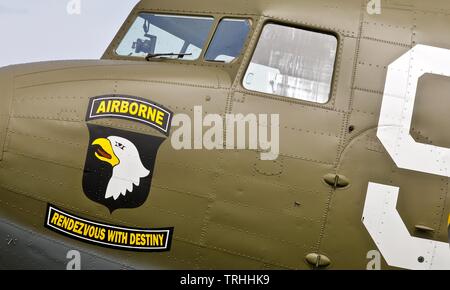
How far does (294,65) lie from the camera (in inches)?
296

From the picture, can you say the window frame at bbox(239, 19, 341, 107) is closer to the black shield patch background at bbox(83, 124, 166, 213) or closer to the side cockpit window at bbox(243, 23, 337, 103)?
the side cockpit window at bbox(243, 23, 337, 103)

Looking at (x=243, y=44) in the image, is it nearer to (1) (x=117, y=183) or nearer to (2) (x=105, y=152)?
(2) (x=105, y=152)

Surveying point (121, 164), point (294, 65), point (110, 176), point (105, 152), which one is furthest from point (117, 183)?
point (294, 65)

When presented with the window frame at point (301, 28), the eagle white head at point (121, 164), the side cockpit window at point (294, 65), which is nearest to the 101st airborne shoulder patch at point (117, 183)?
the eagle white head at point (121, 164)

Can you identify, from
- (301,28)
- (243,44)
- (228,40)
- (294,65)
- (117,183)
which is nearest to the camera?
(117,183)

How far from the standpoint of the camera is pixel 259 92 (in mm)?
7402

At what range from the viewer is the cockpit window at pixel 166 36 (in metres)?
8.12

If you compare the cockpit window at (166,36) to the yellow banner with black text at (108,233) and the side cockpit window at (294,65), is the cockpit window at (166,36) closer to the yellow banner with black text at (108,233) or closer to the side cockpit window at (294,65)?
the side cockpit window at (294,65)

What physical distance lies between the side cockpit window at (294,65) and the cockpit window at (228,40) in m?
0.27

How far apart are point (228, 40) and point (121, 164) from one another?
2037 millimetres

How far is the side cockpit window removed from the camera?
7.42 m
